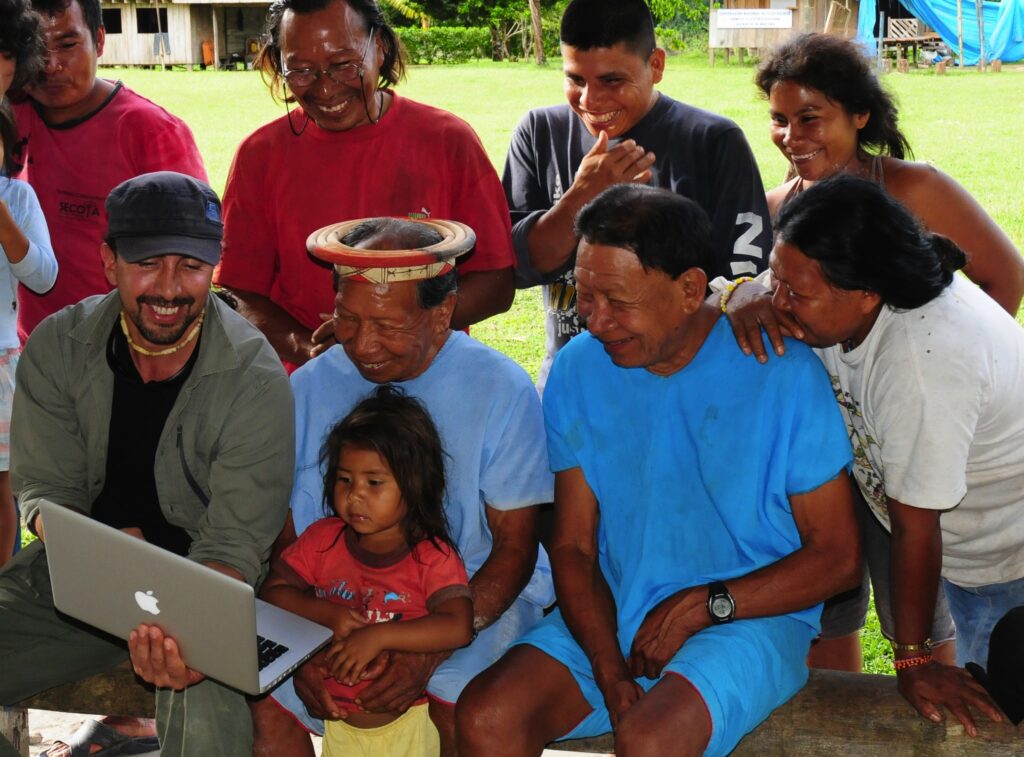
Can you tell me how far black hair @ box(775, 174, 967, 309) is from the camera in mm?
2834

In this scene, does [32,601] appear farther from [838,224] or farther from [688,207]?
[838,224]

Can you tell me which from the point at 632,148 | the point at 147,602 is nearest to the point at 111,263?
the point at 147,602

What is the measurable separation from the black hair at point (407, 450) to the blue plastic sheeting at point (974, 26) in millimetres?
24511

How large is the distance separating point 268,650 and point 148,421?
804 mm

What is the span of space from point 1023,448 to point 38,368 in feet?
8.59

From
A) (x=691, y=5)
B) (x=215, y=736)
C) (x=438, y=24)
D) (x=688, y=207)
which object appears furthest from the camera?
(x=438, y=24)

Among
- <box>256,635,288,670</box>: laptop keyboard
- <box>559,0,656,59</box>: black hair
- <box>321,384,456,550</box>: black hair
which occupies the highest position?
<box>559,0,656,59</box>: black hair

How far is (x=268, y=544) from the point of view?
317 cm

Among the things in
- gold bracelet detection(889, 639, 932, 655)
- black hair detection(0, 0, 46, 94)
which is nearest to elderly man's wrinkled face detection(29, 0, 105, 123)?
black hair detection(0, 0, 46, 94)

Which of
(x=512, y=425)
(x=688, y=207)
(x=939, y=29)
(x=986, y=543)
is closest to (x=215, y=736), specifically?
(x=512, y=425)

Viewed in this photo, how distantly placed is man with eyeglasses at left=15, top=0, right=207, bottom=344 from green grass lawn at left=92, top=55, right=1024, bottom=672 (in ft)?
12.2

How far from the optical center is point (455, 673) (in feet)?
10.1

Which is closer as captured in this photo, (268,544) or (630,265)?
(630,265)

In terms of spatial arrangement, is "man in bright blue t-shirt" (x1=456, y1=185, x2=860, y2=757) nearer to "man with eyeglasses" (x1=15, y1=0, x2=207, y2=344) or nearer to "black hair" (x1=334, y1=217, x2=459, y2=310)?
"black hair" (x1=334, y1=217, x2=459, y2=310)
